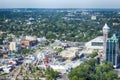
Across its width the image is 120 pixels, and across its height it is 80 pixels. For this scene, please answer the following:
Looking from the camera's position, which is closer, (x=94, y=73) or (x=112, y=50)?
(x=94, y=73)

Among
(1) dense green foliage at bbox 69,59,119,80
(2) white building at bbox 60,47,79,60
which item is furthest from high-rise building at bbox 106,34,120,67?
(2) white building at bbox 60,47,79,60

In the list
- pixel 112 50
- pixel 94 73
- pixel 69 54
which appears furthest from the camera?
pixel 69 54

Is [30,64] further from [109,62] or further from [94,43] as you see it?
[94,43]

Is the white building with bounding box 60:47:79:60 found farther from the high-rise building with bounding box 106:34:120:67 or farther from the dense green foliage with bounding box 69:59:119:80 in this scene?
the dense green foliage with bounding box 69:59:119:80

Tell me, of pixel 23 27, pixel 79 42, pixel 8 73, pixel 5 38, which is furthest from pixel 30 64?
pixel 23 27

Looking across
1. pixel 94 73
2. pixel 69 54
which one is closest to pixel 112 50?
pixel 94 73

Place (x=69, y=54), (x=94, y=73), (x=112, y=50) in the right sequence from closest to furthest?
1. (x=94, y=73)
2. (x=112, y=50)
3. (x=69, y=54)

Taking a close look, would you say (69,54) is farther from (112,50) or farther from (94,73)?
(94,73)

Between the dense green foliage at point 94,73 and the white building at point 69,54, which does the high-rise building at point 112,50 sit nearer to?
the dense green foliage at point 94,73

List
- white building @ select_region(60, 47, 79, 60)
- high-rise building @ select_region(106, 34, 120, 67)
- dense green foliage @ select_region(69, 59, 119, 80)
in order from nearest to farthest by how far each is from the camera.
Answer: dense green foliage @ select_region(69, 59, 119, 80) < high-rise building @ select_region(106, 34, 120, 67) < white building @ select_region(60, 47, 79, 60)
